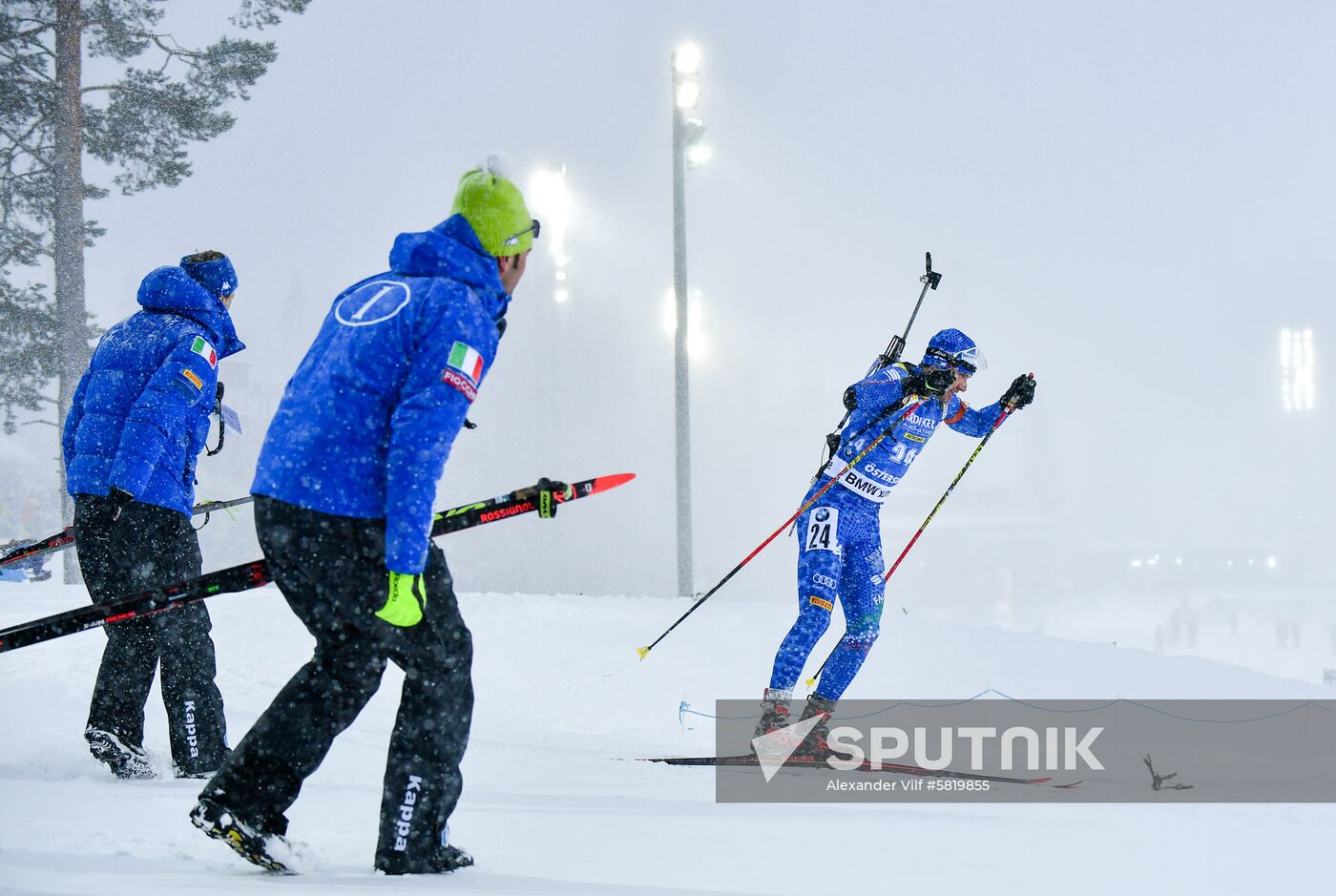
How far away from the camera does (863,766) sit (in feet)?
16.3

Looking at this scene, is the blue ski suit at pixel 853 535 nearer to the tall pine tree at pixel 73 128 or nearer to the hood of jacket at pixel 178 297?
the hood of jacket at pixel 178 297

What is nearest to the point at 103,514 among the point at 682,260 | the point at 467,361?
the point at 467,361

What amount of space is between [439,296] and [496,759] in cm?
283

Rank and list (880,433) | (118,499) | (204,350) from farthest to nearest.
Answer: (880,433) < (204,350) < (118,499)

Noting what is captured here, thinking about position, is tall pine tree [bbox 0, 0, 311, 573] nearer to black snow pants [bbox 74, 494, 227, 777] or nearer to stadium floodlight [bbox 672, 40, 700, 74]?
stadium floodlight [bbox 672, 40, 700, 74]

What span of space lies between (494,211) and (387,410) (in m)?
0.64

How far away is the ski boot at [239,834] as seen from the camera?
2332mm

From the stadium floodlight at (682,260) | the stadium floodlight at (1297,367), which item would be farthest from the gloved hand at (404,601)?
the stadium floodlight at (1297,367)

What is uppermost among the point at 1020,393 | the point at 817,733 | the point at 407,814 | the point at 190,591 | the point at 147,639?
the point at 1020,393

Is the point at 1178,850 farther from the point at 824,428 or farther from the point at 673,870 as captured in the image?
the point at 824,428

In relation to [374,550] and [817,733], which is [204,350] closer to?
[374,550]

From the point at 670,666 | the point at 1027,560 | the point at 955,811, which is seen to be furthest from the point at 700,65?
Result: the point at 1027,560

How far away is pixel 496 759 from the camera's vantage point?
455 cm

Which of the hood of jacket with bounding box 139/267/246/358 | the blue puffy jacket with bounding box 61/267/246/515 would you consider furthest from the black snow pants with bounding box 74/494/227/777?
the hood of jacket with bounding box 139/267/246/358
